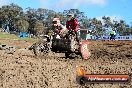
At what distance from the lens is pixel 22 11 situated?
123750mm

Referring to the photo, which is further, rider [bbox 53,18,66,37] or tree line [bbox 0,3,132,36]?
tree line [bbox 0,3,132,36]

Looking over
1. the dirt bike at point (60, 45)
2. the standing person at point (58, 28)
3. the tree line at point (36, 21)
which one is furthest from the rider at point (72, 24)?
the tree line at point (36, 21)

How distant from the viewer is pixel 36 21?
404ft

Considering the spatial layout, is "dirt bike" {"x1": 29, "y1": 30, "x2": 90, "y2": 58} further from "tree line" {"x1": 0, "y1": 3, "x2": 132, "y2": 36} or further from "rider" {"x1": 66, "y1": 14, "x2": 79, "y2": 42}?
"tree line" {"x1": 0, "y1": 3, "x2": 132, "y2": 36}

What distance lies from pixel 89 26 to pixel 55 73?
435ft

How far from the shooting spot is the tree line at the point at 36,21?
11194 cm

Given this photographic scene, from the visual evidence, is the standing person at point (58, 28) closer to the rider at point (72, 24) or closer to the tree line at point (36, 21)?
the rider at point (72, 24)

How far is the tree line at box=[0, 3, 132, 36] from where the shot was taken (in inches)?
4407

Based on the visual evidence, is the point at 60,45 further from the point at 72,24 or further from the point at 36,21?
the point at 36,21

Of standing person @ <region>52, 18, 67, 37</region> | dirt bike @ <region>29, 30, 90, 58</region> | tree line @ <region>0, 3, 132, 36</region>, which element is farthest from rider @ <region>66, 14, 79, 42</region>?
tree line @ <region>0, 3, 132, 36</region>

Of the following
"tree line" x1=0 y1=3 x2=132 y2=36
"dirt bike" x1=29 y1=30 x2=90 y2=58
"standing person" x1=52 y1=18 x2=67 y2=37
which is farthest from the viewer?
"tree line" x1=0 y1=3 x2=132 y2=36

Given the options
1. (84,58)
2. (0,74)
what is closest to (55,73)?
(0,74)

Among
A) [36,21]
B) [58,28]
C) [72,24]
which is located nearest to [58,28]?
[58,28]

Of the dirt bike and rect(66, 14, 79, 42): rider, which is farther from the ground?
rect(66, 14, 79, 42): rider
